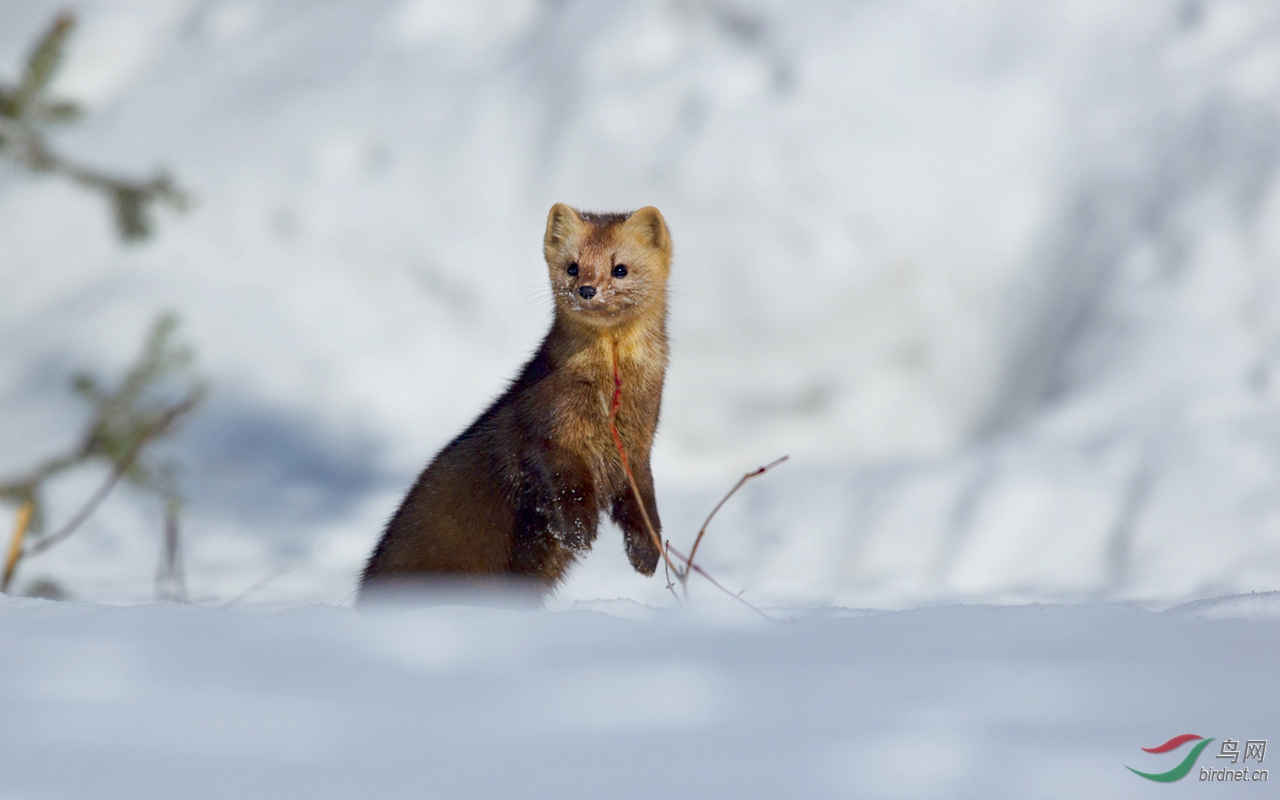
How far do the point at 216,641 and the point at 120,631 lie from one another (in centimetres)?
18

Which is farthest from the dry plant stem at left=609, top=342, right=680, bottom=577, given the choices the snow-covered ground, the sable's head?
the snow-covered ground

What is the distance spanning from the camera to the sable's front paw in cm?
281

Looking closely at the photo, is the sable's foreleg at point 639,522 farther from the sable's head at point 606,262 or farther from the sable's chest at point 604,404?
the sable's head at point 606,262

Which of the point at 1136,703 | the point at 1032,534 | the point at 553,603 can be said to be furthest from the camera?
the point at 1032,534

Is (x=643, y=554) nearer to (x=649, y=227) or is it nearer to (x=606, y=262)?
(x=606, y=262)

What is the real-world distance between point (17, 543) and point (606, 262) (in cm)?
206

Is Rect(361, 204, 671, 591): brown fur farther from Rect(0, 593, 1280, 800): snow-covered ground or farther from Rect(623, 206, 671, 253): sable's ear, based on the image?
Rect(0, 593, 1280, 800): snow-covered ground

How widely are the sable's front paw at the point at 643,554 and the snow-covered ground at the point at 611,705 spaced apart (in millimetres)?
669

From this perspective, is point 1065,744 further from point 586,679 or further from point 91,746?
point 91,746

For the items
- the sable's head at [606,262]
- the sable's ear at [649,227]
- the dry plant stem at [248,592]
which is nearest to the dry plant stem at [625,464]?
the sable's head at [606,262]

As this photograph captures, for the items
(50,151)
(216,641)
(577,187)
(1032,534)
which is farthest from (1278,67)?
(216,641)

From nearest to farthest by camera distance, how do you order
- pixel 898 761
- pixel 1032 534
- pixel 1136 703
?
pixel 898 761 → pixel 1136 703 → pixel 1032 534

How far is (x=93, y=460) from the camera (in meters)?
3.93

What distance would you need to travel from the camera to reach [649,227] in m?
3.13
